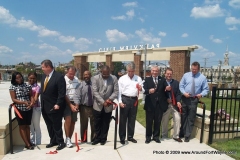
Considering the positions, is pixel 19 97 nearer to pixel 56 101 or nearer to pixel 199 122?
pixel 56 101

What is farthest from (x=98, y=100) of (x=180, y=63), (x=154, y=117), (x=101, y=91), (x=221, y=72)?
(x=221, y=72)

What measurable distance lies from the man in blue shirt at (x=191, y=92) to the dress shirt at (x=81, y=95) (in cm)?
209

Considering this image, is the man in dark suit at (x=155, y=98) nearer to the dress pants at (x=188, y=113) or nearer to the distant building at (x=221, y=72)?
the dress pants at (x=188, y=113)

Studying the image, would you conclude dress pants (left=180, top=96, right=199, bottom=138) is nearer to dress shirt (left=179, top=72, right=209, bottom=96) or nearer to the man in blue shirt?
the man in blue shirt

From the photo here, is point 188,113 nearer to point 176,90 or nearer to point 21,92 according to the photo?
point 176,90

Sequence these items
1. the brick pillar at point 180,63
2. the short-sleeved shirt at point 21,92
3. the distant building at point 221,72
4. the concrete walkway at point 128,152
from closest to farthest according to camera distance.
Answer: the concrete walkway at point 128,152, the short-sleeved shirt at point 21,92, the brick pillar at point 180,63, the distant building at point 221,72

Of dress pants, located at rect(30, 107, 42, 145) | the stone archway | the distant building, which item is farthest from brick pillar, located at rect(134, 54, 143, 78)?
dress pants, located at rect(30, 107, 42, 145)

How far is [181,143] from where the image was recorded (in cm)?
447

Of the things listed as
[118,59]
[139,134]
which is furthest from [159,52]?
[139,134]

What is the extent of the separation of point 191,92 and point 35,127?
3322 millimetres

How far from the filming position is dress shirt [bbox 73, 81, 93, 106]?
4.24 metres

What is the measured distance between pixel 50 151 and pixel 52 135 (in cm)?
42

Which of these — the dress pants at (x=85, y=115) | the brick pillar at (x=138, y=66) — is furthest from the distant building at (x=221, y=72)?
the dress pants at (x=85, y=115)

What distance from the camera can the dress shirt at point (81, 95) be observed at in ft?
13.9
